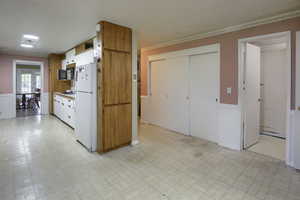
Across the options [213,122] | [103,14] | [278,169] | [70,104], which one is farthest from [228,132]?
[70,104]

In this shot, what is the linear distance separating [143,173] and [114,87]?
165 cm

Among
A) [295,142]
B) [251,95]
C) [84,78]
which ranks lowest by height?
[295,142]

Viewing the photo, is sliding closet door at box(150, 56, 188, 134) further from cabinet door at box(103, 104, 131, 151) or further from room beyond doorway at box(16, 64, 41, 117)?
room beyond doorway at box(16, 64, 41, 117)

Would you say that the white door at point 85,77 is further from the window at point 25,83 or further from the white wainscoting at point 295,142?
the window at point 25,83

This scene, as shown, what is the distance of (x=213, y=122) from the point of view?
382 centimetres

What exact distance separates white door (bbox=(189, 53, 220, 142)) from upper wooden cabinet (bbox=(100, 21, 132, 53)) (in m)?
1.64

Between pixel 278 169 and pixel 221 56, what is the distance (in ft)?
7.29

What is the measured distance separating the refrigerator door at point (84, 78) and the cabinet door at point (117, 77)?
1.00 ft

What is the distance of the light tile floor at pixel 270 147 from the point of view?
124 inches

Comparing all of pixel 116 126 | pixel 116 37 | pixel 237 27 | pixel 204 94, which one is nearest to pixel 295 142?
pixel 204 94

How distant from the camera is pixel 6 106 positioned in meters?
6.32

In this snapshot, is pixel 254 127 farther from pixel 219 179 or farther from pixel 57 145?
pixel 57 145

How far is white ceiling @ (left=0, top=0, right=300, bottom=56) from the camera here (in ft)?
7.91

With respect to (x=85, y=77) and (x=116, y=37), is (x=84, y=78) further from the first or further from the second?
(x=116, y=37)
